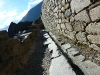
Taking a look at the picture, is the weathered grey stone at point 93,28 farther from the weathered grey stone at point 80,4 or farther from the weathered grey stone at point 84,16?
the weathered grey stone at point 80,4

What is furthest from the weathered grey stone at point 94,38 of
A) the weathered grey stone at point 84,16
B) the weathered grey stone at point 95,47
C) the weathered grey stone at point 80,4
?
→ the weathered grey stone at point 80,4

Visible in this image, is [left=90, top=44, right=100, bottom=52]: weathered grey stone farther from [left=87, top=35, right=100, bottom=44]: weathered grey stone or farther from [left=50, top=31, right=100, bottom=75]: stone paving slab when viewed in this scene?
[left=50, top=31, right=100, bottom=75]: stone paving slab

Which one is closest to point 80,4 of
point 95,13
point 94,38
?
point 95,13

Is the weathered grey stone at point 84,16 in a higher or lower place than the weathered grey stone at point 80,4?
lower

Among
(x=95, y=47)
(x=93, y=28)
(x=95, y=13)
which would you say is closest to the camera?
(x=95, y=13)

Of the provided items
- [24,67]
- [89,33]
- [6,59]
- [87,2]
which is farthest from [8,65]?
[87,2]

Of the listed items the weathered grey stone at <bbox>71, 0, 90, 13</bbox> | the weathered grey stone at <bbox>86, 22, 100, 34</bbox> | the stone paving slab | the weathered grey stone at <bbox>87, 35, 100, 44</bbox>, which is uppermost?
the weathered grey stone at <bbox>71, 0, 90, 13</bbox>

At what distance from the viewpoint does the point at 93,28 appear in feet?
7.99

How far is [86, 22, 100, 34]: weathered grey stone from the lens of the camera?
7.56 feet

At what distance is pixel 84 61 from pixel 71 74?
43 cm

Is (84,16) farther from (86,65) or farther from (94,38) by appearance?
(86,65)

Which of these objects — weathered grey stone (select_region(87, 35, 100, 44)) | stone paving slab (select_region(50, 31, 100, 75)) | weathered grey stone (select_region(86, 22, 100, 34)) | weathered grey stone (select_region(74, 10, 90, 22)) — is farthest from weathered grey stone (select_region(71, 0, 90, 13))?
stone paving slab (select_region(50, 31, 100, 75))

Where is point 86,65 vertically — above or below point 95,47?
Result: below

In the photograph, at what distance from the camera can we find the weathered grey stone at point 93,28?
2304 millimetres
